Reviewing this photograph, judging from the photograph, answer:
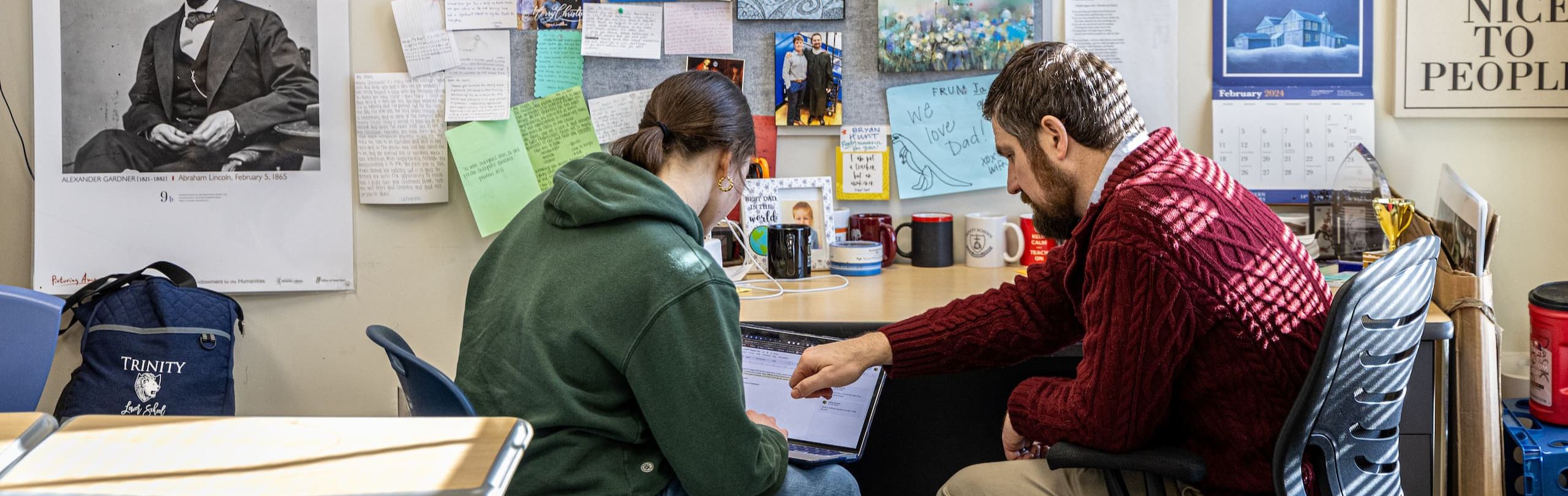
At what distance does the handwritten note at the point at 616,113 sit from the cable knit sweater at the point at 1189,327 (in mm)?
1215

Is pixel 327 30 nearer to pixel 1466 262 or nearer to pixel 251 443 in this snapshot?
pixel 251 443

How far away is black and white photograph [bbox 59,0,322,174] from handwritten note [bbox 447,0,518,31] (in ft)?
0.94

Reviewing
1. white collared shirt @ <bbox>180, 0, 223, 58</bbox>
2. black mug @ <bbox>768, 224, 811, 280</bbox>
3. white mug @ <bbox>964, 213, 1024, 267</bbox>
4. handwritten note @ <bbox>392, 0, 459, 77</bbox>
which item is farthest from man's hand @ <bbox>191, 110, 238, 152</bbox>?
white mug @ <bbox>964, 213, 1024, 267</bbox>

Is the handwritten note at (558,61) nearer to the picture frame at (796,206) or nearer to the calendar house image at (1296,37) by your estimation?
A: the picture frame at (796,206)

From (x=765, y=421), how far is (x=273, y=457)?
790mm

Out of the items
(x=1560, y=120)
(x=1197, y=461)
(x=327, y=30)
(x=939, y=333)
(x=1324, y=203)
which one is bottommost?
(x=1197, y=461)

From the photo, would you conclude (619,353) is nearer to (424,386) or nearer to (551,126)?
(424,386)

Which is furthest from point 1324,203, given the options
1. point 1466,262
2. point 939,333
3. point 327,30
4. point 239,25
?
point 239,25

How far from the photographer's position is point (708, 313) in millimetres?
1233

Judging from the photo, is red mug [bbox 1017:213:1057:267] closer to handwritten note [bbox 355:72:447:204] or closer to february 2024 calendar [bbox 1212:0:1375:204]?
february 2024 calendar [bbox 1212:0:1375:204]

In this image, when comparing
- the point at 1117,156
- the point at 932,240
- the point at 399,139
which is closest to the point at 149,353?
the point at 399,139

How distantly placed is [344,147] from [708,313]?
1436 millimetres

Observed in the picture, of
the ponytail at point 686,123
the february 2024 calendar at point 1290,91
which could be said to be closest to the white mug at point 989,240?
the february 2024 calendar at point 1290,91

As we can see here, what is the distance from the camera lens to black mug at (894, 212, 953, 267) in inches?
91.4
